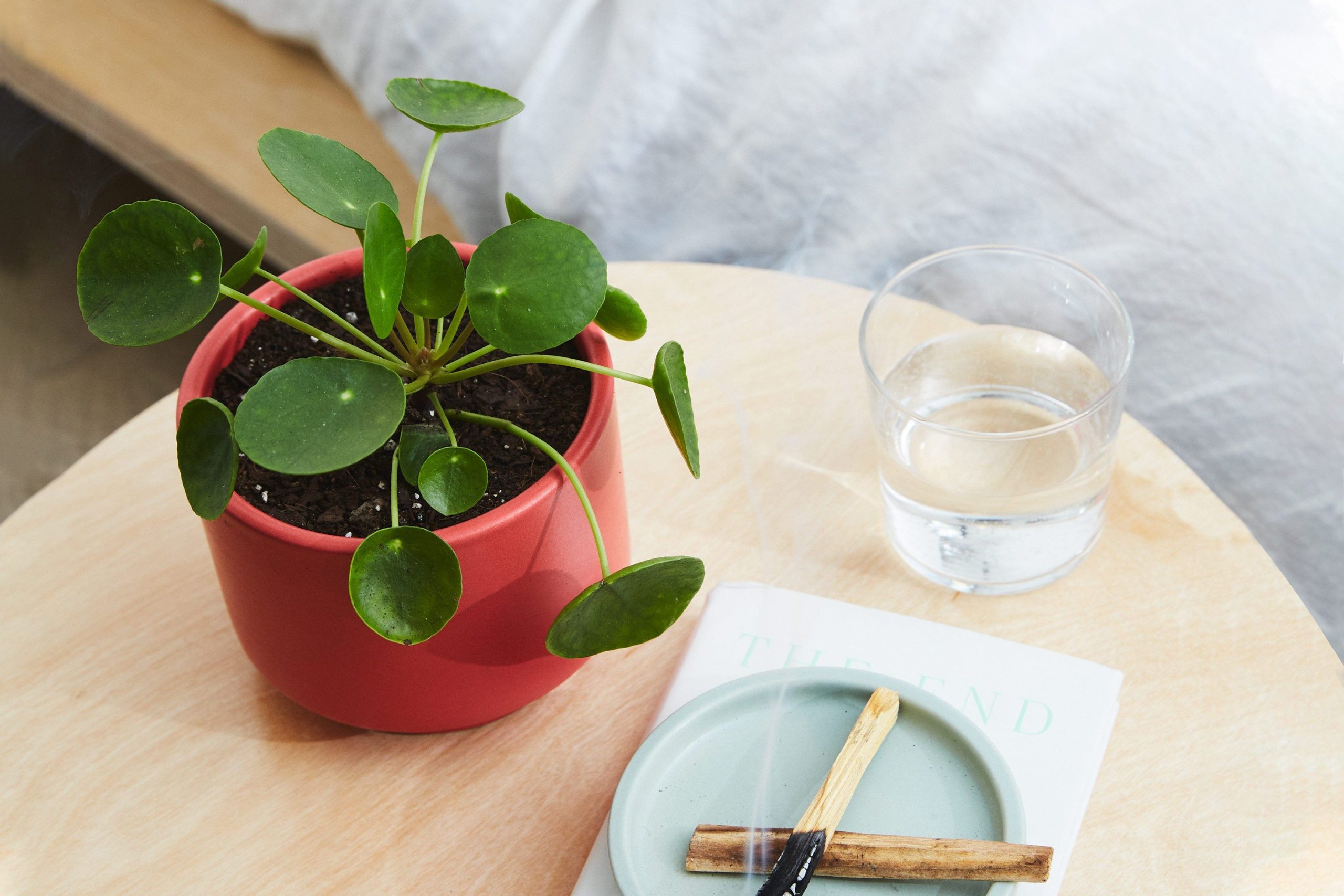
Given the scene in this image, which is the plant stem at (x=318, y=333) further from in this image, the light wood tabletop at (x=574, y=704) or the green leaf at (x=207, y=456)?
the light wood tabletop at (x=574, y=704)

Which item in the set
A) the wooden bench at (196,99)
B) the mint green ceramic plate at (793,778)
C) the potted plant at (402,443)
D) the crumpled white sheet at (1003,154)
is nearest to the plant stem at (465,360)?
the potted plant at (402,443)

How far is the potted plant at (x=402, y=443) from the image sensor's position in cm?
35

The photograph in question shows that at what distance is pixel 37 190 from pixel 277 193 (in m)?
0.70

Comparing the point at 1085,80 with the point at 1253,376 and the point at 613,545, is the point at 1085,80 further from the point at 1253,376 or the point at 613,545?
the point at 613,545

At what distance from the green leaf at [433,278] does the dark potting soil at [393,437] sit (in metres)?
0.06

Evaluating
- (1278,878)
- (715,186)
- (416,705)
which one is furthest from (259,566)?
(715,186)

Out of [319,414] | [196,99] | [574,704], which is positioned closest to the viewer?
[319,414]

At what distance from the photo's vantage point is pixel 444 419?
40 cm

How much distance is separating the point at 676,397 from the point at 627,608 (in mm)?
70

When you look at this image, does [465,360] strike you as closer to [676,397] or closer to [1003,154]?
[676,397]

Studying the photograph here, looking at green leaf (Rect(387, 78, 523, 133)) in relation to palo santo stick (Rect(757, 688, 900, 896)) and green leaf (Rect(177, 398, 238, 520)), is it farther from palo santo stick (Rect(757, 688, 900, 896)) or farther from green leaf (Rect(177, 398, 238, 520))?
palo santo stick (Rect(757, 688, 900, 896))

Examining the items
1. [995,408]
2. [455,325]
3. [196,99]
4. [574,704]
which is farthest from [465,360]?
[196,99]

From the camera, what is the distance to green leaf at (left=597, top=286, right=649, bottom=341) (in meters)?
0.42

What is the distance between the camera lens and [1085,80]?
0.73 m
